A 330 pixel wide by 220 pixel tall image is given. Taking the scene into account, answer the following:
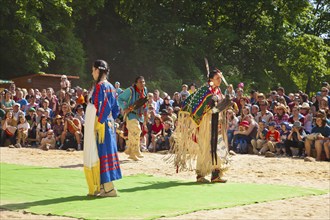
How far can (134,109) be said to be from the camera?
47.8ft

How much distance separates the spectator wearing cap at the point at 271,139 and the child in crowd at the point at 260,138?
0.12 m

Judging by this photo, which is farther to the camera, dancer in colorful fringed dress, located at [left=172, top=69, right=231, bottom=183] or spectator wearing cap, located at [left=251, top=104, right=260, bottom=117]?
spectator wearing cap, located at [left=251, top=104, right=260, bottom=117]

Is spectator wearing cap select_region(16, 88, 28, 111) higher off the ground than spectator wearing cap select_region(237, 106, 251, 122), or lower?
higher

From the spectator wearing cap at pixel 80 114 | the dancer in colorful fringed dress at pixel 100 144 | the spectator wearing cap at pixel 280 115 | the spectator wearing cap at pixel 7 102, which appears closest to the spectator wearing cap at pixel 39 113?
the spectator wearing cap at pixel 7 102

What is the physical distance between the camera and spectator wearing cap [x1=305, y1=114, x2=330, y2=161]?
49.3 feet

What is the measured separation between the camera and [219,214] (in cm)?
815

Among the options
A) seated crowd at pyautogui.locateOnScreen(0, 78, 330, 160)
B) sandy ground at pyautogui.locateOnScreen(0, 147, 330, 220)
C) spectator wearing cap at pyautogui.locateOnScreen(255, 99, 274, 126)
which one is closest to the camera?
sandy ground at pyautogui.locateOnScreen(0, 147, 330, 220)

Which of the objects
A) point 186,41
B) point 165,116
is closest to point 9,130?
point 165,116

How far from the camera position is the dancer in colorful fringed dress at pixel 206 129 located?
1112 centimetres

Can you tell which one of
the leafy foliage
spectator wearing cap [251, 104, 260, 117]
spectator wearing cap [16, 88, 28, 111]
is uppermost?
the leafy foliage

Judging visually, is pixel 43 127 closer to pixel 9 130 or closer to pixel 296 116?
pixel 9 130

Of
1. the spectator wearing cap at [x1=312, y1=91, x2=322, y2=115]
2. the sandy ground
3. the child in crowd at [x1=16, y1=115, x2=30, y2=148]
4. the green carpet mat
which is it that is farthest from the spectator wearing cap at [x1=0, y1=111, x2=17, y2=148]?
the spectator wearing cap at [x1=312, y1=91, x2=322, y2=115]

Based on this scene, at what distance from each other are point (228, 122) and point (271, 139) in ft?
4.23

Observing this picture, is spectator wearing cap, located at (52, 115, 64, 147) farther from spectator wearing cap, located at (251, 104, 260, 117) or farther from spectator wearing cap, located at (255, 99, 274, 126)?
spectator wearing cap, located at (255, 99, 274, 126)
